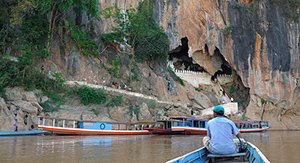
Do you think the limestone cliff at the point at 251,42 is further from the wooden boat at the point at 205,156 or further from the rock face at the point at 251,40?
the wooden boat at the point at 205,156

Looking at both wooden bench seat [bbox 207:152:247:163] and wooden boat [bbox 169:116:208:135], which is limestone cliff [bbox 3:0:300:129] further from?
wooden bench seat [bbox 207:152:247:163]

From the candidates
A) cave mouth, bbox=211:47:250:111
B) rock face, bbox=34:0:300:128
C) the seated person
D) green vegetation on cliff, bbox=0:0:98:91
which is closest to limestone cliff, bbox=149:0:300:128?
rock face, bbox=34:0:300:128

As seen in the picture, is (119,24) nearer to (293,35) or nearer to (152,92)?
(152,92)

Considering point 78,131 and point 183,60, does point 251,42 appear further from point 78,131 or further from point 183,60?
point 78,131

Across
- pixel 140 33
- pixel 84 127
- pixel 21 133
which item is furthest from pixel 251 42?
pixel 21 133

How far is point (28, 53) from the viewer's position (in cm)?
2184

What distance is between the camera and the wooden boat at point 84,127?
710 inches

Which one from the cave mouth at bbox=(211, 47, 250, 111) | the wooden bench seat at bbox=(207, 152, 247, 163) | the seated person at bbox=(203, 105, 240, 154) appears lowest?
the wooden bench seat at bbox=(207, 152, 247, 163)

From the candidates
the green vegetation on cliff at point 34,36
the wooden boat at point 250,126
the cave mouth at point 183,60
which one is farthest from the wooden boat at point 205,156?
the cave mouth at point 183,60

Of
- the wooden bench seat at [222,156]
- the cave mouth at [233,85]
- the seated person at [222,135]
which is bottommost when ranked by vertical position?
the wooden bench seat at [222,156]

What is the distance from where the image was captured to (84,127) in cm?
1862

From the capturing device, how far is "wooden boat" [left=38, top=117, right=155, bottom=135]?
1803cm

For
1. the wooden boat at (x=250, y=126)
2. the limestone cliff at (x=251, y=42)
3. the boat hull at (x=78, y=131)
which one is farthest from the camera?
the limestone cliff at (x=251, y=42)

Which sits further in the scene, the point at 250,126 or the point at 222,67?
the point at 222,67
